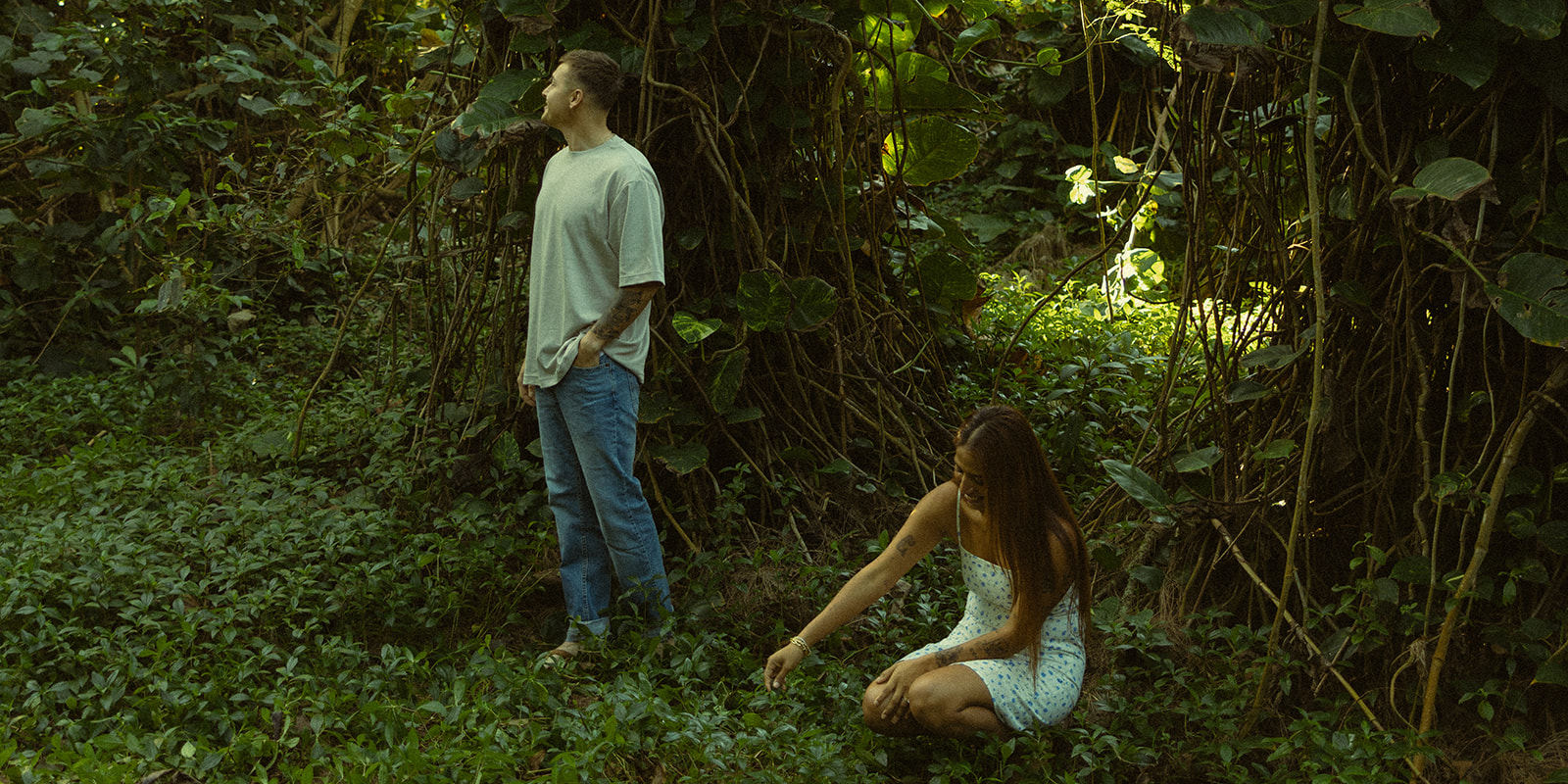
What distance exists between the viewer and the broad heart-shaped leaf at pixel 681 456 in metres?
3.21

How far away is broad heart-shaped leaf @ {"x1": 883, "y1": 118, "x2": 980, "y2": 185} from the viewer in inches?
163

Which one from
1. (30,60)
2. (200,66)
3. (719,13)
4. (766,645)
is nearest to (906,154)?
(719,13)

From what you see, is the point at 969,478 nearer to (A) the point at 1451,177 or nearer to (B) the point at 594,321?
(B) the point at 594,321

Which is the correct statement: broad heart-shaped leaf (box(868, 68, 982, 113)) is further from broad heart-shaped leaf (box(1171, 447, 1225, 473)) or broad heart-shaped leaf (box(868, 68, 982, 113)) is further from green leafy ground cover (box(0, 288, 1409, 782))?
broad heart-shaped leaf (box(1171, 447, 1225, 473))

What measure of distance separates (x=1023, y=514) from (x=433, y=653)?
1.51 metres

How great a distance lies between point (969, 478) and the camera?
2.41 metres

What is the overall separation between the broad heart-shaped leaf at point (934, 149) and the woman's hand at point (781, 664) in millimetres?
2102

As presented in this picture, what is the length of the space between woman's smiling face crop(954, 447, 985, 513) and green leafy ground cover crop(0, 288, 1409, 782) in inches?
19.6

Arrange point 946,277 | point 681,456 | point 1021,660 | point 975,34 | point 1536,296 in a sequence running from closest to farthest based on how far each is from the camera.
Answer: point 1536,296 → point 1021,660 → point 681,456 → point 975,34 → point 946,277

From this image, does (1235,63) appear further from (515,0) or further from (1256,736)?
(515,0)

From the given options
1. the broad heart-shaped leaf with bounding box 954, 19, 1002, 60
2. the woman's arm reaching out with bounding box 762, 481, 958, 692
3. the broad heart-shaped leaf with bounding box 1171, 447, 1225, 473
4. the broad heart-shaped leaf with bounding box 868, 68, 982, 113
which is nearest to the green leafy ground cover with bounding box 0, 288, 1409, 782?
the woman's arm reaching out with bounding box 762, 481, 958, 692

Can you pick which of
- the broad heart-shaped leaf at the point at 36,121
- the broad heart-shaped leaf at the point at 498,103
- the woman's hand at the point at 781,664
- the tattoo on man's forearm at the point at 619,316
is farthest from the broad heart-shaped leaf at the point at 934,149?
the broad heart-shaped leaf at the point at 36,121

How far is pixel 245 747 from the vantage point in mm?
2320

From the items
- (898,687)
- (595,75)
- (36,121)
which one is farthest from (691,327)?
(36,121)
